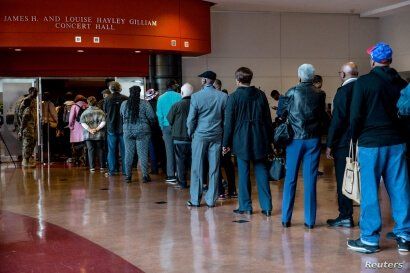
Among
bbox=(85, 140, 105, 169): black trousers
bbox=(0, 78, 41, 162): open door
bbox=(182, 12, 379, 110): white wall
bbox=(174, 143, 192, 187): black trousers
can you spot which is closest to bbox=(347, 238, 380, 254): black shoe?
bbox=(174, 143, 192, 187): black trousers

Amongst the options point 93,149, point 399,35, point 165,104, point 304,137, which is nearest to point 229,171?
point 165,104

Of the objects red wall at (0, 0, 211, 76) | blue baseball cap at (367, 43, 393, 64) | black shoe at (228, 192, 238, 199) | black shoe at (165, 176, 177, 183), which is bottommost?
black shoe at (228, 192, 238, 199)

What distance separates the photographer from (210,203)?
692 cm

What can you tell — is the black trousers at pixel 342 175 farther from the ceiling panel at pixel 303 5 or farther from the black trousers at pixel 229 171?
the ceiling panel at pixel 303 5

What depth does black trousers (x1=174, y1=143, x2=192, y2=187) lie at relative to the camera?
8133mm

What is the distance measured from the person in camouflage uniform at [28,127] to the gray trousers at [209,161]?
5.93m

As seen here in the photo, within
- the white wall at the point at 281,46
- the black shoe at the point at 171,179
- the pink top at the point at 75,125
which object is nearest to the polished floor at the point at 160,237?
the black shoe at the point at 171,179

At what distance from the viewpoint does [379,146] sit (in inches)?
176

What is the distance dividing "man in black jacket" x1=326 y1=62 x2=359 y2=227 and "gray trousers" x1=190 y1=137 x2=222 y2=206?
159 cm

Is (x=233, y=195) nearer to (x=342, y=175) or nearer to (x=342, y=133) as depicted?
(x=342, y=175)

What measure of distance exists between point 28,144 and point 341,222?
789 cm

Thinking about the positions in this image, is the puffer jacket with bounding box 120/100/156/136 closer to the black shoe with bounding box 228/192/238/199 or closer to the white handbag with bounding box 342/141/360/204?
the black shoe with bounding box 228/192/238/199

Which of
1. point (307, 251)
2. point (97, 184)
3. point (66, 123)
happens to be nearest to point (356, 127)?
point (307, 251)

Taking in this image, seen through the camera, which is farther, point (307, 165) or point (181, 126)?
point (181, 126)
